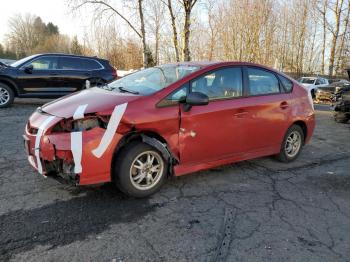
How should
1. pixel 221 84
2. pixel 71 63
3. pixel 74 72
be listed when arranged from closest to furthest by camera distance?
pixel 221 84, pixel 74 72, pixel 71 63

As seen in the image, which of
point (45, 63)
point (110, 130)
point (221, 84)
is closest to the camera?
point (110, 130)

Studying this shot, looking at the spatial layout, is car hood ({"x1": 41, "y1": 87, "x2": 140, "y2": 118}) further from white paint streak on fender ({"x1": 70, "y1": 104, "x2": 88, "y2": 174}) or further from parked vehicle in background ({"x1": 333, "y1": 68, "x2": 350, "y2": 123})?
parked vehicle in background ({"x1": 333, "y1": 68, "x2": 350, "y2": 123})

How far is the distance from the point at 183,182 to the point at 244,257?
71.0 inches

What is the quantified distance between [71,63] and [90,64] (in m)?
0.65

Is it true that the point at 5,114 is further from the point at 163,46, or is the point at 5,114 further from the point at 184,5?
the point at 163,46

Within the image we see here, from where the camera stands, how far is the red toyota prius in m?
3.77

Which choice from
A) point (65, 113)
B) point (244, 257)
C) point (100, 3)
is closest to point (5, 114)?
point (65, 113)

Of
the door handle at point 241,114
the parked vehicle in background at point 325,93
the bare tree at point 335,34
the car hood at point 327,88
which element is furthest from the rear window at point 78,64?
the bare tree at point 335,34

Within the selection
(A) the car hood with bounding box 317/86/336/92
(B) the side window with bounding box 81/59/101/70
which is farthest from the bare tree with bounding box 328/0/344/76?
(B) the side window with bounding box 81/59/101/70

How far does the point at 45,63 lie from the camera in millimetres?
10734

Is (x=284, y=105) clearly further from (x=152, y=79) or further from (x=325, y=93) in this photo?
(x=325, y=93)

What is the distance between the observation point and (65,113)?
3.89m

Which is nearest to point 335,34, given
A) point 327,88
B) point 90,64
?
point 327,88

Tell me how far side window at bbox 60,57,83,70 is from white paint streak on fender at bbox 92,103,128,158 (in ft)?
26.0
